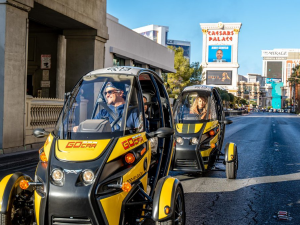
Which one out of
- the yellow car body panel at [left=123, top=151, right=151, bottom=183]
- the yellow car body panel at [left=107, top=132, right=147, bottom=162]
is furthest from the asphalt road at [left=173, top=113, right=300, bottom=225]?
the yellow car body panel at [left=107, top=132, right=147, bottom=162]

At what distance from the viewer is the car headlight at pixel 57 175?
361 cm

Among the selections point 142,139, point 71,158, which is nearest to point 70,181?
point 71,158

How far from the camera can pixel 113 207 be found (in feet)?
11.8

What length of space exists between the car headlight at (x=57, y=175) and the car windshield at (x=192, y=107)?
5.14m

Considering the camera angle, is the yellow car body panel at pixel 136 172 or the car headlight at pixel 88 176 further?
the yellow car body panel at pixel 136 172

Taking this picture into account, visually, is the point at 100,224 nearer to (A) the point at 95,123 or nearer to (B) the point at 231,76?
(A) the point at 95,123

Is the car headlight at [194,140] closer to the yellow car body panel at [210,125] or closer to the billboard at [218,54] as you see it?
the yellow car body panel at [210,125]

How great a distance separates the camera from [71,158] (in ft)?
12.1

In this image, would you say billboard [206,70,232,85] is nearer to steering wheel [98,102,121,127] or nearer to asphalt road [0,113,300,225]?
asphalt road [0,113,300,225]

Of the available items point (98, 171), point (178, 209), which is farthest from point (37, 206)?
point (178, 209)

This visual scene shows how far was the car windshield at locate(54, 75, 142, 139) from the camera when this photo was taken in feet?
13.6

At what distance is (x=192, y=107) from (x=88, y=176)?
213 inches

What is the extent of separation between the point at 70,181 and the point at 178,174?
17.8ft

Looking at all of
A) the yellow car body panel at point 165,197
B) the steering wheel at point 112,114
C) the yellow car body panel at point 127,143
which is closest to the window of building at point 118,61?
the steering wheel at point 112,114
